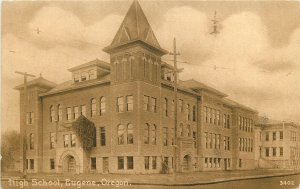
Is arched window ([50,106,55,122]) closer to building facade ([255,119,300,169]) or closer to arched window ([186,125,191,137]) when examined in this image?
arched window ([186,125,191,137])

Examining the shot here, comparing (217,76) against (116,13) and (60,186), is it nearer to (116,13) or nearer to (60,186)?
(116,13)

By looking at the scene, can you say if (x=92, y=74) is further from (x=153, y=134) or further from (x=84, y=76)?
(x=153, y=134)

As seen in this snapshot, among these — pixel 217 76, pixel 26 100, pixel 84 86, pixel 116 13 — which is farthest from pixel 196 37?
pixel 26 100

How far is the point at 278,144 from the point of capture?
16.9 metres

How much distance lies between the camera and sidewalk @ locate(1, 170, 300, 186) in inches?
608

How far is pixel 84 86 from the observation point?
58.2ft

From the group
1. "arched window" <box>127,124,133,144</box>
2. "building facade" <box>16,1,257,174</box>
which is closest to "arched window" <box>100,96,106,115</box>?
"building facade" <box>16,1,257,174</box>

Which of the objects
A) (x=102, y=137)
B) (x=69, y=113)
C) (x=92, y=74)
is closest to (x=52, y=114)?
(x=69, y=113)

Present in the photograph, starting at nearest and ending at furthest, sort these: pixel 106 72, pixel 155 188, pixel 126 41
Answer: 1. pixel 155 188
2. pixel 126 41
3. pixel 106 72

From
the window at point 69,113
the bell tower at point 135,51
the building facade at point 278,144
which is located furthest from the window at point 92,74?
the building facade at point 278,144

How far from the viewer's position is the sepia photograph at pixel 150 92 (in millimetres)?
15609

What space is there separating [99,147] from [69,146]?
1212 millimetres

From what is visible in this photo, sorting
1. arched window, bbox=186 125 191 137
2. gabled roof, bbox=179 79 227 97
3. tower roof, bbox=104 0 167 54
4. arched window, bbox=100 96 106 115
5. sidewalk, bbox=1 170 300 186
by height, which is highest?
tower roof, bbox=104 0 167 54

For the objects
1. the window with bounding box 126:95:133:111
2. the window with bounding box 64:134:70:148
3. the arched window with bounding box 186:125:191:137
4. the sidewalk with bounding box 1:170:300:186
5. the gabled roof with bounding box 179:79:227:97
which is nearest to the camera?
the sidewalk with bounding box 1:170:300:186
